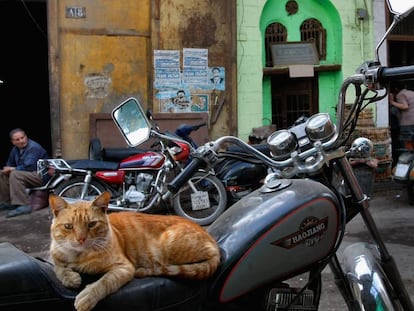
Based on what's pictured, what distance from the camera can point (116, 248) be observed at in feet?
5.64

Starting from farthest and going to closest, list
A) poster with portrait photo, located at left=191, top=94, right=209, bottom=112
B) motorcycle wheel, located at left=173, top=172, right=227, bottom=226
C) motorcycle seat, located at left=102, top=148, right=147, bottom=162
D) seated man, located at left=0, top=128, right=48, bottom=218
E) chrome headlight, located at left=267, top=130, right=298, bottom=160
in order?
poster with portrait photo, located at left=191, top=94, right=209, bottom=112
seated man, located at left=0, top=128, right=48, bottom=218
motorcycle seat, located at left=102, top=148, right=147, bottom=162
motorcycle wheel, located at left=173, top=172, right=227, bottom=226
chrome headlight, located at left=267, top=130, right=298, bottom=160

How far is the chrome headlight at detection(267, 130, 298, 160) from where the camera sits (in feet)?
7.06

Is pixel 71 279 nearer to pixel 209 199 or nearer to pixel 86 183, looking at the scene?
pixel 86 183

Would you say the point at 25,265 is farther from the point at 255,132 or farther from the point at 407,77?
the point at 255,132

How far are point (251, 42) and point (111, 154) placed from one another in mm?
3398

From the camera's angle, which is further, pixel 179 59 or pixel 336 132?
pixel 179 59

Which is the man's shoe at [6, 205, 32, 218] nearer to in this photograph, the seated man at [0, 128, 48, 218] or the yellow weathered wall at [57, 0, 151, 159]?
the seated man at [0, 128, 48, 218]

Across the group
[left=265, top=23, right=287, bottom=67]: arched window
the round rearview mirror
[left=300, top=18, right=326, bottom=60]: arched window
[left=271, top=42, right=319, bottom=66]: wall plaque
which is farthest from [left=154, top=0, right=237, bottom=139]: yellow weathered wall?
the round rearview mirror

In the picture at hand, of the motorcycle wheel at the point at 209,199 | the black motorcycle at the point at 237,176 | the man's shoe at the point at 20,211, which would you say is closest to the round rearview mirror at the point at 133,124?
the motorcycle wheel at the point at 209,199

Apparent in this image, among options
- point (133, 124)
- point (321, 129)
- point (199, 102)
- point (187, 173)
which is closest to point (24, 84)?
point (199, 102)

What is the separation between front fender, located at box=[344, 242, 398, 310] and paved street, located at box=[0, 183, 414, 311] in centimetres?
171

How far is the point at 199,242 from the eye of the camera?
1.83 m

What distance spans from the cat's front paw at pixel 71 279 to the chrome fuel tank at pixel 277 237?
0.48 m

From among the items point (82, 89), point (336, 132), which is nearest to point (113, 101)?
point (82, 89)
